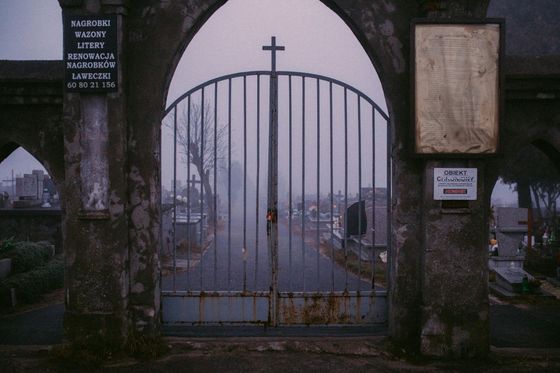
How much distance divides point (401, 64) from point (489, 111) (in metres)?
1.11

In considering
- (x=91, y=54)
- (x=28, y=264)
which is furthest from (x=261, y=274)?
(x=91, y=54)

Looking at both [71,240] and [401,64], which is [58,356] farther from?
[401,64]

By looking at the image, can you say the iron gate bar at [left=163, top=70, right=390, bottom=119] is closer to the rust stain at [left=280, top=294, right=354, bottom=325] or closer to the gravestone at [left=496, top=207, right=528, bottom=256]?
the rust stain at [left=280, top=294, right=354, bottom=325]

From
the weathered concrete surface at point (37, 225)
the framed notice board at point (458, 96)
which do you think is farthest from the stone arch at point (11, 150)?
the weathered concrete surface at point (37, 225)

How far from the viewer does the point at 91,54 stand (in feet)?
15.7

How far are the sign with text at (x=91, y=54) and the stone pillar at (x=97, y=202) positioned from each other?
0.07m

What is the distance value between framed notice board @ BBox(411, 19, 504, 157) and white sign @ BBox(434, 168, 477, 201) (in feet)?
0.65

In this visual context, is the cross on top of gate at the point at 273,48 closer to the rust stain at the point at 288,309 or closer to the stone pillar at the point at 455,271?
the stone pillar at the point at 455,271

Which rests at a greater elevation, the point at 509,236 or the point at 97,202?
the point at 97,202

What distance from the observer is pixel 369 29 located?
494 cm

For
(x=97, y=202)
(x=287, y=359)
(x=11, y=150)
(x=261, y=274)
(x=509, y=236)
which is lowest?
(x=261, y=274)

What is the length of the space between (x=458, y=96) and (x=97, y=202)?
13.8 feet

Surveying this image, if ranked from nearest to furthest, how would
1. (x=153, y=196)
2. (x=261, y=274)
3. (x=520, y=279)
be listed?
(x=153, y=196) < (x=520, y=279) < (x=261, y=274)

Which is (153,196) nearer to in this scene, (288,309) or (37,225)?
(288,309)
